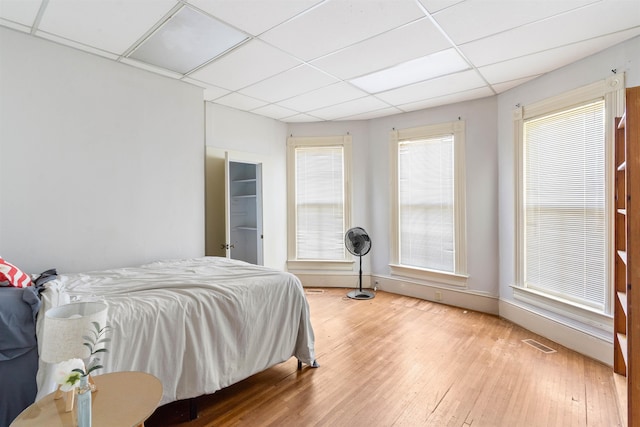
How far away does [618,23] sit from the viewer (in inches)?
85.7

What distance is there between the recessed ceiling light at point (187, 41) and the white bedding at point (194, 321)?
1822 mm

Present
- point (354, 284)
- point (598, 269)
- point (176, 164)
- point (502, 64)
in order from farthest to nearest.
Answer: point (354, 284)
point (176, 164)
point (502, 64)
point (598, 269)

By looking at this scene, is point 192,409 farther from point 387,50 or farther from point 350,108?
point 350,108

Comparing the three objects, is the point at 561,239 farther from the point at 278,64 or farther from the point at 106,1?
the point at 106,1

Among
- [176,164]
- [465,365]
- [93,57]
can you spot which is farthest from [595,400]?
[93,57]

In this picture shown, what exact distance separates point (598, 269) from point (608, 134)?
3.69 ft

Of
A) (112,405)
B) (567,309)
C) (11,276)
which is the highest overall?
(11,276)

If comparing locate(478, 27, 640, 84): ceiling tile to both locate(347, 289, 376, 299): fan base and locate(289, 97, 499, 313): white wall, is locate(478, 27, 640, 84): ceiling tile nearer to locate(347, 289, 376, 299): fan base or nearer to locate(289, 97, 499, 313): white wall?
locate(289, 97, 499, 313): white wall

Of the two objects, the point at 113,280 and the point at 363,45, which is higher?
the point at 363,45

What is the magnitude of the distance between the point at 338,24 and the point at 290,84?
120 centimetres

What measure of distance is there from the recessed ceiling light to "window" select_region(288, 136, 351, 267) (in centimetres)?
226

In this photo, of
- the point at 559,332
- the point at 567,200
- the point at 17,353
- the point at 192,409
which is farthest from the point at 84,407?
the point at 567,200

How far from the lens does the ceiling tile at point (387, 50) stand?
232cm

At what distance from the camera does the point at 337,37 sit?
7.81 ft
